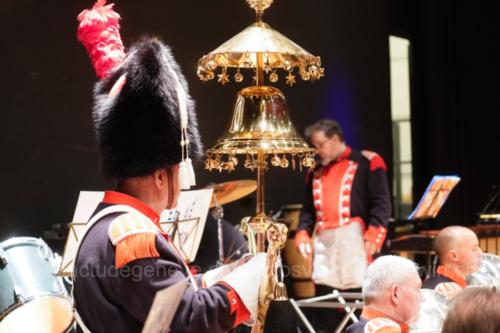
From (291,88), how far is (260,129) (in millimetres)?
4557

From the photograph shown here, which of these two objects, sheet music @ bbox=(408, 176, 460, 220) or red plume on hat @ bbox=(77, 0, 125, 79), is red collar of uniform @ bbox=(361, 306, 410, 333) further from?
sheet music @ bbox=(408, 176, 460, 220)

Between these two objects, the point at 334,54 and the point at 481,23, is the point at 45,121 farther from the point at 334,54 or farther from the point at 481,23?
the point at 481,23

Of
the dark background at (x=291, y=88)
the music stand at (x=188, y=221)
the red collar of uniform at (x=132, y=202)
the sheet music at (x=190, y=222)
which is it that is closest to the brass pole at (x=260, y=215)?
the red collar of uniform at (x=132, y=202)

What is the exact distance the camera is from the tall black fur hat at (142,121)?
2449 mm

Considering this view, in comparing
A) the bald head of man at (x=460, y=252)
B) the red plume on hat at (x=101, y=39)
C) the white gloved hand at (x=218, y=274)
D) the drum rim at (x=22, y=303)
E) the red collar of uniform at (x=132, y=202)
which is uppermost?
the red plume on hat at (x=101, y=39)

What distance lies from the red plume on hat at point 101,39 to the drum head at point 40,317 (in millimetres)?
1256

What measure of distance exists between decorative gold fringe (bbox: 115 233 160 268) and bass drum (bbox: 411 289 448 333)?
5.12 ft

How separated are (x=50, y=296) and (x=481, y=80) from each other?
5687mm

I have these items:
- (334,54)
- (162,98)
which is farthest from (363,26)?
(162,98)

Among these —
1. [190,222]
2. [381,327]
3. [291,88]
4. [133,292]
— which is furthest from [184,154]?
[291,88]

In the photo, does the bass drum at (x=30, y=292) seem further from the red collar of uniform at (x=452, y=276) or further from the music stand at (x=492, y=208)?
the music stand at (x=492, y=208)

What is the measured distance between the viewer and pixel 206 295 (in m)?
2.30

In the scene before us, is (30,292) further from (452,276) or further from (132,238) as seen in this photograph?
(452,276)

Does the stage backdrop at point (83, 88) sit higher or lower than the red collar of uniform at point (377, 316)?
higher
